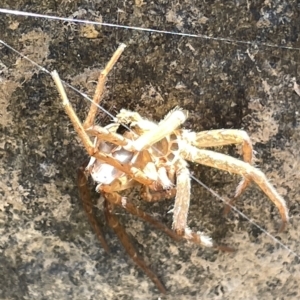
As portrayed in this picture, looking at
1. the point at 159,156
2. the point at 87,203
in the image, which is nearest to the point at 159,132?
the point at 159,156

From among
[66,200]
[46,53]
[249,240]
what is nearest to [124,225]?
[66,200]

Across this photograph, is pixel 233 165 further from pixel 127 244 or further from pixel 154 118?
pixel 127 244

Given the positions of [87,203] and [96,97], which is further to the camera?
[87,203]

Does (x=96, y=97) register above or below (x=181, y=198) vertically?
above

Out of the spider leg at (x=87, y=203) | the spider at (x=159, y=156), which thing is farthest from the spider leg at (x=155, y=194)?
the spider leg at (x=87, y=203)

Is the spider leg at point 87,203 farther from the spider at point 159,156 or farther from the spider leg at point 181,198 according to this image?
the spider leg at point 181,198

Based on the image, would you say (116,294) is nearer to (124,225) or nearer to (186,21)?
(124,225)
